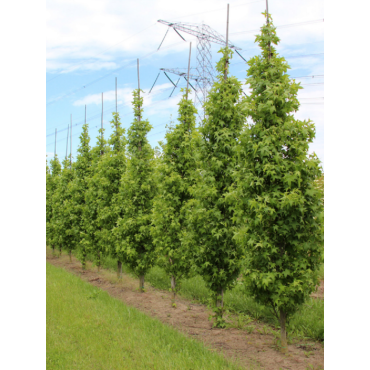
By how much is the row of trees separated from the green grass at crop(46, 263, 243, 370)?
1432mm

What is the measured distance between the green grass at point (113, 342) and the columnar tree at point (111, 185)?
3494 mm

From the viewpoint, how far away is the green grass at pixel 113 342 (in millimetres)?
4848

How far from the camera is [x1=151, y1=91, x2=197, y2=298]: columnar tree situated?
8148 millimetres

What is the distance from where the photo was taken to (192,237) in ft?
Answer: 22.9

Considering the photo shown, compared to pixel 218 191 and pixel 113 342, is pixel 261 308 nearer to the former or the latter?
pixel 218 191

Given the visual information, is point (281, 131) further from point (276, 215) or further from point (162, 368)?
point (162, 368)

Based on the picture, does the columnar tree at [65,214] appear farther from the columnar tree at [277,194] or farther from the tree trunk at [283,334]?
the tree trunk at [283,334]

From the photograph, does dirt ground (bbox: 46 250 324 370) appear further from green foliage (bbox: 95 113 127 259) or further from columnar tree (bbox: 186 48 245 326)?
green foliage (bbox: 95 113 127 259)

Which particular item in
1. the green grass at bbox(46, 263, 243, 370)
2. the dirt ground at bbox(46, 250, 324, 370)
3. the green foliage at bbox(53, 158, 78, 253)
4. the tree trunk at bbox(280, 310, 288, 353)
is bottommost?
the dirt ground at bbox(46, 250, 324, 370)

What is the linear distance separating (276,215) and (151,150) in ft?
19.3

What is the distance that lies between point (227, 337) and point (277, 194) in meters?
3.19

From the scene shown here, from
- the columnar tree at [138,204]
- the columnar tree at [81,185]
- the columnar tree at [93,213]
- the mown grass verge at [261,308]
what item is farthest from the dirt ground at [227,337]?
the columnar tree at [81,185]

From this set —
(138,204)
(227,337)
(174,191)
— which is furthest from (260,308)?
(138,204)

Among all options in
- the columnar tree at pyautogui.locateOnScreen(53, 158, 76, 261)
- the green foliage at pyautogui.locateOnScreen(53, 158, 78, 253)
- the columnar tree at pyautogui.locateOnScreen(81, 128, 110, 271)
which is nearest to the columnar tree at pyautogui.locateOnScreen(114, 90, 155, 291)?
the columnar tree at pyautogui.locateOnScreen(81, 128, 110, 271)
